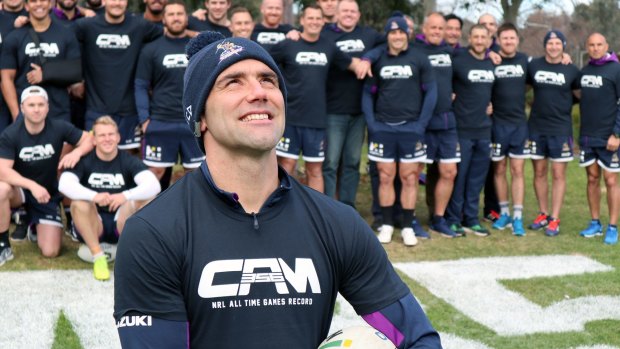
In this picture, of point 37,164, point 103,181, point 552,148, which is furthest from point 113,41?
point 552,148

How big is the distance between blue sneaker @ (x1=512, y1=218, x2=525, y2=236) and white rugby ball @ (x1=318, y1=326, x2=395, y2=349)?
7.09m

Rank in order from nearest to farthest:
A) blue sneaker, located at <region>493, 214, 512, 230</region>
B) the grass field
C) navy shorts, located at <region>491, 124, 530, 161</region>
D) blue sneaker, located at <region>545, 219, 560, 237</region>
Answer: the grass field
blue sneaker, located at <region>545, 219, 560, 237</region>
navy shorts, located at <region>491, 124, 530, 161</region>
blue sneaker, located at <region>493, 214, 512, 230</region>

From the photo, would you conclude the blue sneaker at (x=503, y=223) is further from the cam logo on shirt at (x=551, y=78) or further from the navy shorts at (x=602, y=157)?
the cam logo on shirt at (x=551, y=78)

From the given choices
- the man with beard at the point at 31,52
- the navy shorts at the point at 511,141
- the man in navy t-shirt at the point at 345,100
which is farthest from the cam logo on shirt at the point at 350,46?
the man with beard at the point at 31,52

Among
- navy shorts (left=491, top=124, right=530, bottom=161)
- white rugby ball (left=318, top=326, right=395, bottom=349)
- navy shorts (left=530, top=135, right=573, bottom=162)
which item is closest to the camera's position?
white rugby ball (left=318, top=326, right=395, bottom=349)

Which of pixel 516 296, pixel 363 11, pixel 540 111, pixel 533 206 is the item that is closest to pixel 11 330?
pixel 516 296

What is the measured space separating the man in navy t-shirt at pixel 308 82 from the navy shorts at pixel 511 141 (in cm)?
198

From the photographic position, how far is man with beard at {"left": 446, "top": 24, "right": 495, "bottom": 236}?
9180 millimetres

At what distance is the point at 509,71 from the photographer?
30.7 ft

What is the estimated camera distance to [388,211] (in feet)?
28.8

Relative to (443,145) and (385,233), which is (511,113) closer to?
(443,145)

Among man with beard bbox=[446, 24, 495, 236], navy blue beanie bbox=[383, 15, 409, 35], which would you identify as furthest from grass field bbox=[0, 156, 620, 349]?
navy blue beanie bbox=[383, 15, 409, 35]

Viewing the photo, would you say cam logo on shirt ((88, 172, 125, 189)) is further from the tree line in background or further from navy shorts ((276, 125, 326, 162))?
the tree line in background

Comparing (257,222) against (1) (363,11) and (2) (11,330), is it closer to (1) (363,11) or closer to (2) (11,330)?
(2) (11,330)
